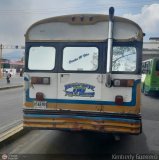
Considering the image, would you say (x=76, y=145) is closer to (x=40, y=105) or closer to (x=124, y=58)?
(x=40, y=105)

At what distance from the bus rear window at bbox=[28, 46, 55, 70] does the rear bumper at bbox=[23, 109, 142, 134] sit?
1.00 m

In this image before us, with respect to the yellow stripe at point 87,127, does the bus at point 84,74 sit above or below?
above

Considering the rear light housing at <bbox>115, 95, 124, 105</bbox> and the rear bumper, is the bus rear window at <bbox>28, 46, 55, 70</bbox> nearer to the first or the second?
the rear bumper

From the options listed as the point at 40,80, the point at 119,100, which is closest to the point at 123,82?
the point at 119,100

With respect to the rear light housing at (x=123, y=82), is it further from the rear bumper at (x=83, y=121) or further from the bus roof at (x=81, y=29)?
the bus roof at (x=81, y=29)

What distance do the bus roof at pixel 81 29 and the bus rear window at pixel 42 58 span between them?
0.23 m

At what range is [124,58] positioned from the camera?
7469mm

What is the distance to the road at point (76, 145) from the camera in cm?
772

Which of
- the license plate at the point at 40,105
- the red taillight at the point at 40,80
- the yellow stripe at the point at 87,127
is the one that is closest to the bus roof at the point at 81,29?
the red taillight at the point at 40,80

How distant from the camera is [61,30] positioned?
25.7ft

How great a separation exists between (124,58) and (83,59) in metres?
0.89

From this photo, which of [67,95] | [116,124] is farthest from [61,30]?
[116,124]

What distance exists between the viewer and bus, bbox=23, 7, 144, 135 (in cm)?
738

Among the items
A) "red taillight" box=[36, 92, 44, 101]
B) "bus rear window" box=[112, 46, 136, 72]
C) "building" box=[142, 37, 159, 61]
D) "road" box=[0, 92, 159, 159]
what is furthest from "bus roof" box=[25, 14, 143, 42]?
"building" box=[142, 37, 159, 61]
